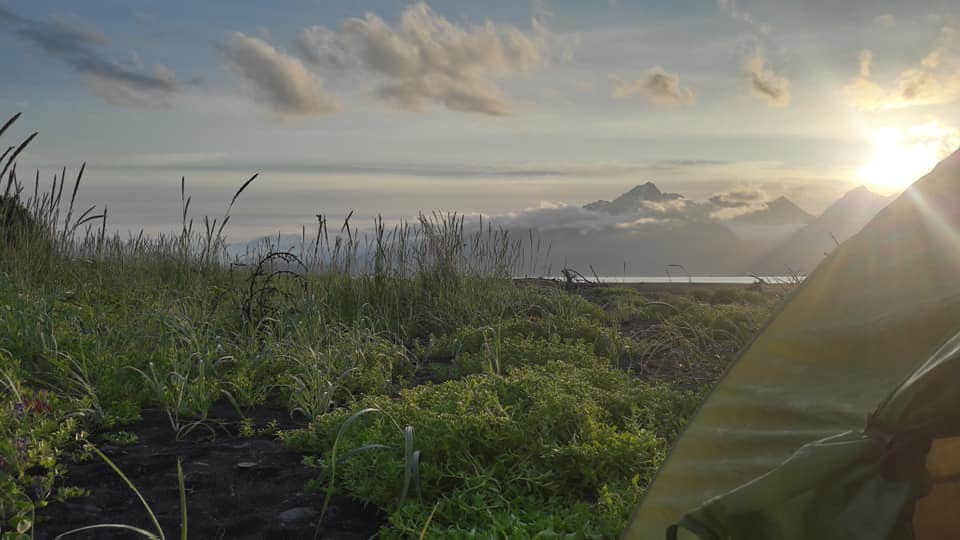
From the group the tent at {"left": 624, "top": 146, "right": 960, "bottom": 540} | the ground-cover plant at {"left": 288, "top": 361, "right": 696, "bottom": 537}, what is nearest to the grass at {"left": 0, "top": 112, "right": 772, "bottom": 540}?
the ground-cover plant at {"left": 288, "top": 361, "right": 696, "bottom": 537}

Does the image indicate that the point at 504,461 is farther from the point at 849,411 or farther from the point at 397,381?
the point at 397,381

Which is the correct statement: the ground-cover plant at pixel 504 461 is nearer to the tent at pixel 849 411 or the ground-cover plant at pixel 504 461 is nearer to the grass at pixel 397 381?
the grass at pixel 397 381

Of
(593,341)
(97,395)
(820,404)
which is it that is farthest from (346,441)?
(593,341)

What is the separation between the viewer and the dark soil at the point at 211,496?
2912 millimetres

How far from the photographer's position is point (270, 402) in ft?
15.8

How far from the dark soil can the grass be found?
3.5 inches

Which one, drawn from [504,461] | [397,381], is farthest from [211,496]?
[397,381]

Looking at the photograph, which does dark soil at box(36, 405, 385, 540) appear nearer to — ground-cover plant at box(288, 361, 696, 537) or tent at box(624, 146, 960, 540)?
ground-cover plant at box(288, 361, 696, 537)

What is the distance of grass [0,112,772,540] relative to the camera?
3006 millimetres

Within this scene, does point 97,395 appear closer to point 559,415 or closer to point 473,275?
point 559,415

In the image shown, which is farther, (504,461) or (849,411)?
(504,461)

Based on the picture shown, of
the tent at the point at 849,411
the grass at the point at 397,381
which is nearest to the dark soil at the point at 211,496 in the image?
the grass at the point at 397,381

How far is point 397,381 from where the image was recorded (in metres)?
5.65

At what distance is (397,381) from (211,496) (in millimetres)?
2519
